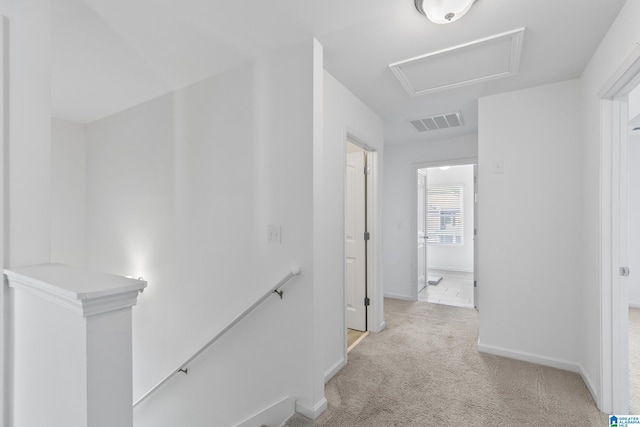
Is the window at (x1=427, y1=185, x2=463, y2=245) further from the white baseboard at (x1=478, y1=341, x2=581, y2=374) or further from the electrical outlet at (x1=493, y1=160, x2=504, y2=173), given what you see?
the white baseboard at (x1=478, y1=341, x2=581, y2=374)

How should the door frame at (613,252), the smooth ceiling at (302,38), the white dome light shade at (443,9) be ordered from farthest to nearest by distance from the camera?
the door frame at (613,252) < the smooth ceiling at (302,38) < the white dome light shade at (443,9)

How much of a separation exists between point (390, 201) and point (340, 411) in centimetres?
329

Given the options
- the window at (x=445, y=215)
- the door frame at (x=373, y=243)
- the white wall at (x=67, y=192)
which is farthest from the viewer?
the window at (x=445, y=215)

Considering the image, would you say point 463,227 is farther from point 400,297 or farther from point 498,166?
point 498,166

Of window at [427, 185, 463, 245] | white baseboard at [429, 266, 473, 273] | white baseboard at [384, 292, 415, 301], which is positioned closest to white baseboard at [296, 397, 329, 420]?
white baseboard at [384, 292, 415, 301]

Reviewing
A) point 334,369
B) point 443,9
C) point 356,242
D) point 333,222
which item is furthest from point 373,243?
point 443,9

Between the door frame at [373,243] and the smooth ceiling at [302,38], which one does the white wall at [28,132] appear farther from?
the door frame at [373,243]

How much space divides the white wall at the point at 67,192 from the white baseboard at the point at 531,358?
471cm

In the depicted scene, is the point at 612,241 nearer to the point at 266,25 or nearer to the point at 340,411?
the point at 340,411

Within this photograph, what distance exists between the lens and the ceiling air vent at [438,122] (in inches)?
134

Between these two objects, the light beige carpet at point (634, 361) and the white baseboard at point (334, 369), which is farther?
the white baseboard at point (334, 369)

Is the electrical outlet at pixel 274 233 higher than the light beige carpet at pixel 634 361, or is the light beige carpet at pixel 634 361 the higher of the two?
the electrical outlet at pixel 274 233

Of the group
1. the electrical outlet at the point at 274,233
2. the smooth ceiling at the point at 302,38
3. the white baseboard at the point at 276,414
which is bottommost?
the white baseboard at the point at 276,414

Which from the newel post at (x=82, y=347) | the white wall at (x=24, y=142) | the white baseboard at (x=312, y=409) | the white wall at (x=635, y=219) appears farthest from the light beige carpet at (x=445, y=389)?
the white wall at (x=635, y=219)
